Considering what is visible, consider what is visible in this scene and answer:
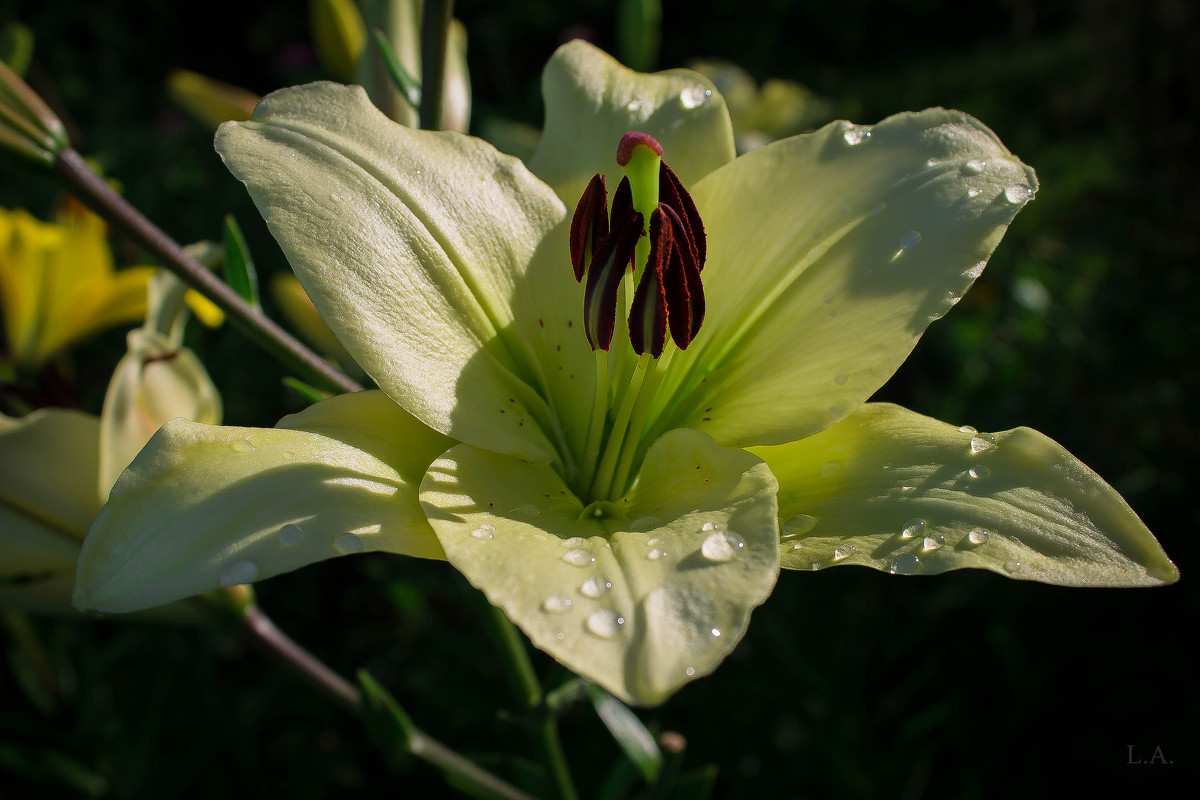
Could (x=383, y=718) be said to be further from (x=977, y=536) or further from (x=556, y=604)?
(x=977, y=536)

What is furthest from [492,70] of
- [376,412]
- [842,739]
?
[376,412]

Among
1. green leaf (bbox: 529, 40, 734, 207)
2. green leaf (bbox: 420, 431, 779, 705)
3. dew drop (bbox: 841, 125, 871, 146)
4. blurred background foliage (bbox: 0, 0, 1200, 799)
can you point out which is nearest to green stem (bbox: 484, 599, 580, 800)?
blurred background foliage (bbox: 0, 0, 1200, 799)

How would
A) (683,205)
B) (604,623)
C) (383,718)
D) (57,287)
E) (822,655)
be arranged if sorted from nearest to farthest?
1. (604,623)
2. (683,205)
3. (383,718)
4. (57,287)
5. (822,655)

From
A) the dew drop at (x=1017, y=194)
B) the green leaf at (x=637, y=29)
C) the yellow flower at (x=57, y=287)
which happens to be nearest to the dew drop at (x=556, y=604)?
the dew drop at (x=1017, y=194)

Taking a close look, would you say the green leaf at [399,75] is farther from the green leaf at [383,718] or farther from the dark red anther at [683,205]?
the green leaf at [383,718]

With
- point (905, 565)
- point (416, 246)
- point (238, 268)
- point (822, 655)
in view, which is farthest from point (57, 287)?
point (822, 655)

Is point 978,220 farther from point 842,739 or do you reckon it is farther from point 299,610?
point 299,610
